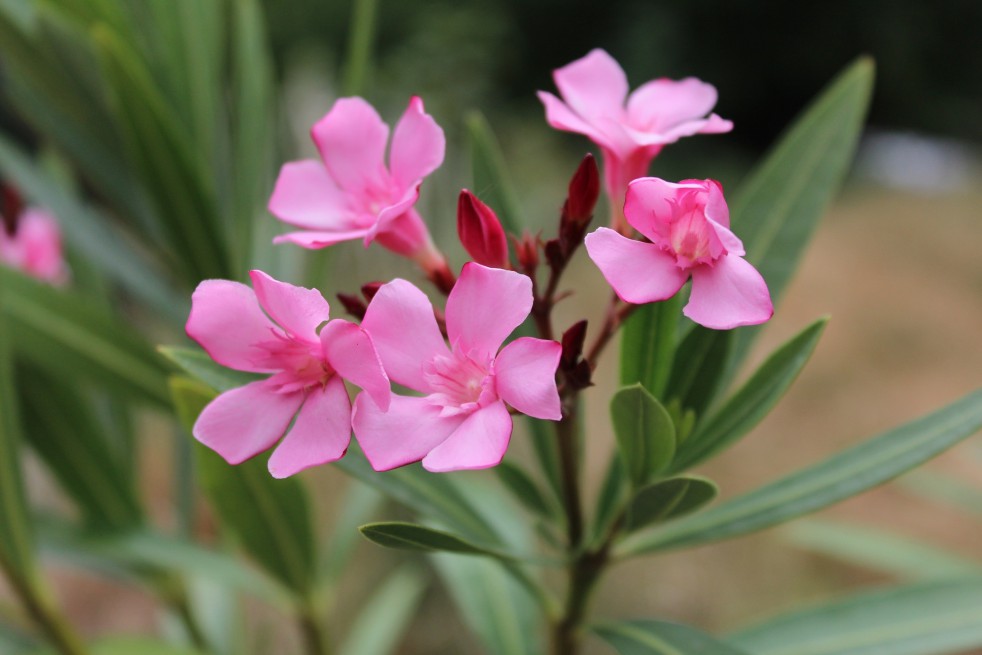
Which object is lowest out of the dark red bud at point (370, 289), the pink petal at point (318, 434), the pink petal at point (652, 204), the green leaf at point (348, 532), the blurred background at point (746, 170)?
the blurred background at point (746, 170)

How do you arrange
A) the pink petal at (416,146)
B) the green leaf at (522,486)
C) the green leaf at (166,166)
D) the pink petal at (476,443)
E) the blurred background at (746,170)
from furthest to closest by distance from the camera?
the blurred background at (746,170) → the green leaf at (166,166) → the green leaf at (522,486) → the pink petal at (416,146) → the pink petal at (476,443)

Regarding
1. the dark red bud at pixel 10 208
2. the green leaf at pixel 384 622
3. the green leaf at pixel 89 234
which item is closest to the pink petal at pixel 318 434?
the green leaf at pixel 89 234

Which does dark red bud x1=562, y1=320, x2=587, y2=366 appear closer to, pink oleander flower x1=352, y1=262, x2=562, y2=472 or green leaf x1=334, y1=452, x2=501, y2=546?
pink oleander flower x1=352, y1=262, x2=562, y2=472

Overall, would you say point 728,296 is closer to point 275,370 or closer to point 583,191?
point 583,191

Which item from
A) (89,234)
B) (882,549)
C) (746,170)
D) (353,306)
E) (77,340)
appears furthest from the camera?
(746,170)

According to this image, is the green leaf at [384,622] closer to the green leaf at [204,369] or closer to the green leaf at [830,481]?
the green leaf at [830,481]

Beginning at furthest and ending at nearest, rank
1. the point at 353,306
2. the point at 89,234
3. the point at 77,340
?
the point at 89,234 < the point at 77,340 < the point at 353,306

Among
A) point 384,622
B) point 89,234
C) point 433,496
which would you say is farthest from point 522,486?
point 384,622
